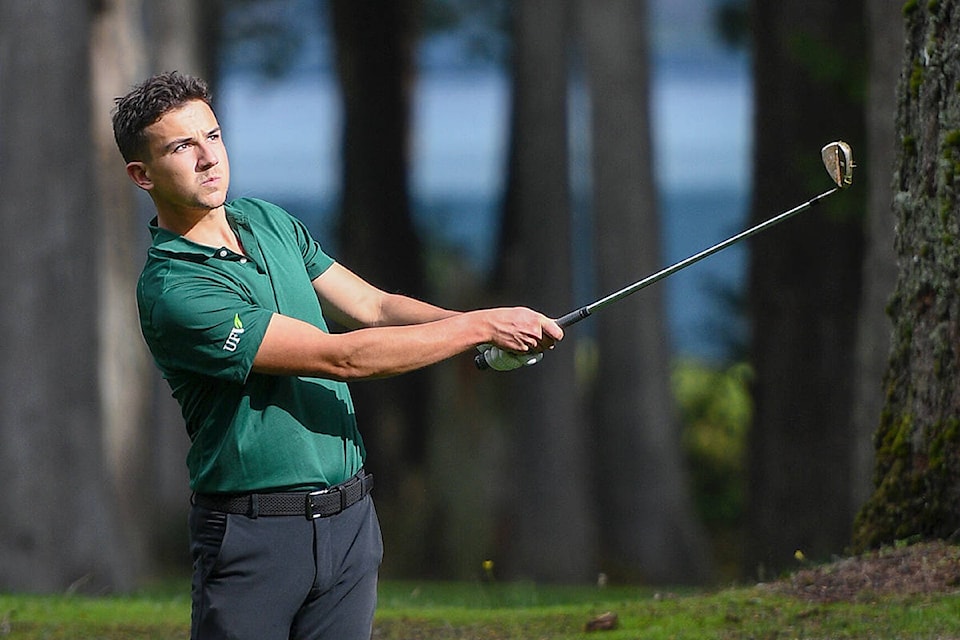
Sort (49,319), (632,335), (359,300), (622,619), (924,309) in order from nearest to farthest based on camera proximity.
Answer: (359,300), (622,619), (924,309), (49,319), (632,335)

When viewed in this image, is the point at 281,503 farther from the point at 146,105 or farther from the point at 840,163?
the point at 840,163

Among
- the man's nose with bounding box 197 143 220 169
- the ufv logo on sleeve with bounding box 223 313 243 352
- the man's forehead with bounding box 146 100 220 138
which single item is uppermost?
the man's forehead with bounding box 146 100 220 138

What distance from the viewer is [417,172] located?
2303cm

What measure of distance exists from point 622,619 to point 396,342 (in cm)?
210

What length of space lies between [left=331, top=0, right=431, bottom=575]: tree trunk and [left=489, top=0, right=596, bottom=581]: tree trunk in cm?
310

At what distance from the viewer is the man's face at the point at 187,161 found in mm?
4477

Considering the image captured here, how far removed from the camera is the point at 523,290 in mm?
16734

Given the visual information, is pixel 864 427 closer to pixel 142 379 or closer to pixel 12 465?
pixel 12 465

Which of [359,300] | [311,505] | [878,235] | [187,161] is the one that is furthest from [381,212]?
[311,505]

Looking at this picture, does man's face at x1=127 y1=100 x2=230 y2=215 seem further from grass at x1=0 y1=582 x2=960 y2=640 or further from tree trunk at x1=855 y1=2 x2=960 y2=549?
tree trunk at x1=855 y1=2 x2=960 y2=549

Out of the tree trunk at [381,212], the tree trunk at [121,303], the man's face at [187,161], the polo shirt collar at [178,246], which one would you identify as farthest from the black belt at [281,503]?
the tree trunk at [381,212]

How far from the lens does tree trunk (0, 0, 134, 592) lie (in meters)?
12.8

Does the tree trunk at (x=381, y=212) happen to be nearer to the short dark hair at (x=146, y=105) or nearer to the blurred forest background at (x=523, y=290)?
the blurred forest background at (x=523, y=290)

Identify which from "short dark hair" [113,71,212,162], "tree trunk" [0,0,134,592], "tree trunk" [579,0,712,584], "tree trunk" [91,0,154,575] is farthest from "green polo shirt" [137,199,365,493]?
"tree trunk" [91,0,154,575]
